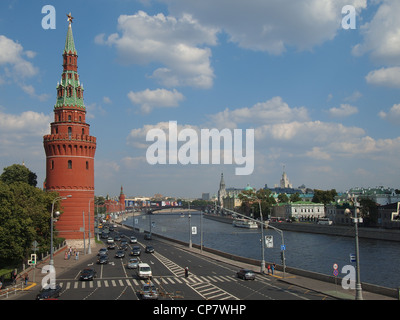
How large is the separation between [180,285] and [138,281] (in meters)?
4.95

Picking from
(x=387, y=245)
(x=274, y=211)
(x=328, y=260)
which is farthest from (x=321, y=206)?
(x=328, y=260)

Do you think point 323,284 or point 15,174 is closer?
point 323,284

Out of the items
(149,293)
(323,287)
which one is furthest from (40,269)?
(323,287)

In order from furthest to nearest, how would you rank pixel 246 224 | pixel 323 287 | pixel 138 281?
pixel 246 224
pixel 138 281
pixel 323 287

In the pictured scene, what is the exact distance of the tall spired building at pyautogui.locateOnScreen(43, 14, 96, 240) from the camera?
75.7 meters

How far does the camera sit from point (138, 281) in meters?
41.2

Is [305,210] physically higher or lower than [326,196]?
lower

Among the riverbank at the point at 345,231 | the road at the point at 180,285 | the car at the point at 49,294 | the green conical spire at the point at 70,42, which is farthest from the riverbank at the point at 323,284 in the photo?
the riverbank at the point at 345,231

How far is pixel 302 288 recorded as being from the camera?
120 ft

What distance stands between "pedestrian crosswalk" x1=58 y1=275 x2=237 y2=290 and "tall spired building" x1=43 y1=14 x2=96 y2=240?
34.8 metres

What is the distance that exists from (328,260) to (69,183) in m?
47.1

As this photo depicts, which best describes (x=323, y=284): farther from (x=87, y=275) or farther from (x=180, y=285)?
(x=87, y=275)

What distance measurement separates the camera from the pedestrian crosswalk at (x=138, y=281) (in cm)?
3879

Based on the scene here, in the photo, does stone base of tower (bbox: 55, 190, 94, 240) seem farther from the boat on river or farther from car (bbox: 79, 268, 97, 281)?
the boat on river
